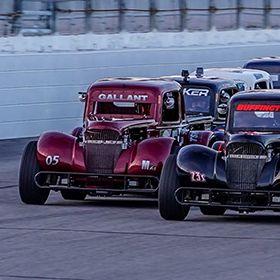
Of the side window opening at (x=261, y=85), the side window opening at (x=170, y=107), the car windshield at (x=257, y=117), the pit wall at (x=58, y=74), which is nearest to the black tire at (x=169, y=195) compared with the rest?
the car windshield at (x=257, y=117)

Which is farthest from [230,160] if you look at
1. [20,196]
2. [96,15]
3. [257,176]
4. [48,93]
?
[96,15]

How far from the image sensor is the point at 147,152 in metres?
15.5

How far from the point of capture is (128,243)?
40.7 feet

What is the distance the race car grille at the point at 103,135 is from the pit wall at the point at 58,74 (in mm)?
7843

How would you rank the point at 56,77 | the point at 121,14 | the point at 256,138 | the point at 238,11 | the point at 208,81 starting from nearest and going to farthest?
the point at 256,138
the point at 208,81
the point at 56,77
the point at 121,14
the point at 238,11

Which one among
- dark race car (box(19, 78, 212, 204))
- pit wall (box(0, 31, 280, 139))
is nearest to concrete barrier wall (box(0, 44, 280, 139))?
pit wall (box(0, 31, 280, 139))

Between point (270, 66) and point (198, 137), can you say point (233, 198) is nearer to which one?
point (198, 137)

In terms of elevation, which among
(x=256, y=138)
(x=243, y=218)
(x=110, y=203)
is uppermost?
(x=256, y=138)

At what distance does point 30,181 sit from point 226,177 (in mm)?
2807

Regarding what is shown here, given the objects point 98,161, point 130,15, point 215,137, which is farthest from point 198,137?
point 130,15

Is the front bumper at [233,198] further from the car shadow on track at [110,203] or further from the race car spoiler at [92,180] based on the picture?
the car shadow on track at [110,203]

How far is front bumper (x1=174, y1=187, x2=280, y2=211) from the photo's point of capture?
13906 millimetres

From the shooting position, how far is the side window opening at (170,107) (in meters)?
17.2

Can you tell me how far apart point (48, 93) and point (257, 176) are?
1101 cm
